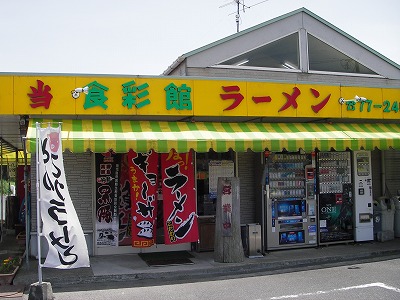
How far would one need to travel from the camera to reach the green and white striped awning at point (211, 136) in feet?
29.2

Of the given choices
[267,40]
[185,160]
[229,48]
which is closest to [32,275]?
[185,160]

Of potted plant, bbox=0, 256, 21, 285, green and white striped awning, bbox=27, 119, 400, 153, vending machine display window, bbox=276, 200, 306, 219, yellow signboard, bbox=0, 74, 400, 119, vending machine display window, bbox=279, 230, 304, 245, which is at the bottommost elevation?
potted plant, bbox=0, 256, 21, 285

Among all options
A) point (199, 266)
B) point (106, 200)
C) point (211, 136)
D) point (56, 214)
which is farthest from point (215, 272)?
point (56, 214)

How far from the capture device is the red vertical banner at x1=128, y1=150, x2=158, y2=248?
405 inches

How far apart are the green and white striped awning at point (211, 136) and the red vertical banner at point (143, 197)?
0.91m

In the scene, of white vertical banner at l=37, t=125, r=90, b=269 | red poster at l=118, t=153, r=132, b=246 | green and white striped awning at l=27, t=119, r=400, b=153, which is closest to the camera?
white vertical banner at l=37, t=125, r=90, b=269

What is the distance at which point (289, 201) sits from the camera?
37.7ft

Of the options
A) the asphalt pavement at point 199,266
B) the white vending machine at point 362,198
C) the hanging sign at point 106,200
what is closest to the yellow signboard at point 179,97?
the white vending machine at point 362,198

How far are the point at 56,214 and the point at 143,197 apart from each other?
10.7ft

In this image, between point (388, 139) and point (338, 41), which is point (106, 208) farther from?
point (338, 41)

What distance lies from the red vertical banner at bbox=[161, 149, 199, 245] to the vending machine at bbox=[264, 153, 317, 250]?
1944mm

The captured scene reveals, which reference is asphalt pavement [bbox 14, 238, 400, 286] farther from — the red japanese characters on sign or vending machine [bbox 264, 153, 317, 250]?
the red japanese characters on sign

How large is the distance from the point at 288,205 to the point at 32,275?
6.32m

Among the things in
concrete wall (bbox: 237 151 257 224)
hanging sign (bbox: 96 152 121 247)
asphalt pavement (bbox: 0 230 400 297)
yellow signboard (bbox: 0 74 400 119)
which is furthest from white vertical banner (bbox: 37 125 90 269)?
concrete wall (bbox: 237 151 257 224)
